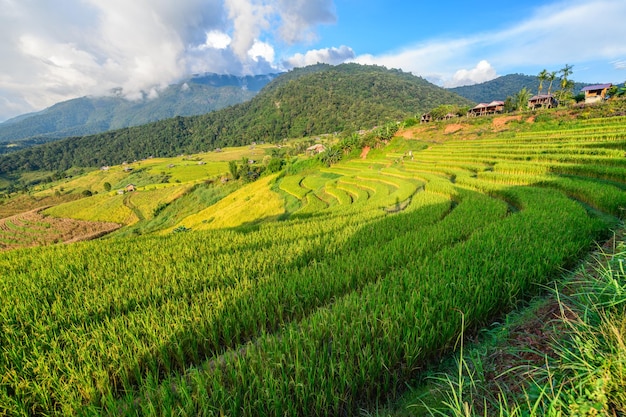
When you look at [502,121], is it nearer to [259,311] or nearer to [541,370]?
[541,370]

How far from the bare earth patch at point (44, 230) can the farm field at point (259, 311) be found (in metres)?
52.9

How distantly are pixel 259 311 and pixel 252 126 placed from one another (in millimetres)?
181654

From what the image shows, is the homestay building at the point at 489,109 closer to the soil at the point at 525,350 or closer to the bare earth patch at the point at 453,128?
the bare earth patch at the point at 453,128

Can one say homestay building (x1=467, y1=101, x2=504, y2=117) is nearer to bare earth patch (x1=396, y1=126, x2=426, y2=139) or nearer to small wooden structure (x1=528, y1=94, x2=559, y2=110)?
small wooden structure (x1=528, y1=94, x2=559, y2=110)

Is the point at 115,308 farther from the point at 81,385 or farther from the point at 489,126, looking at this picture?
the point at 489,126

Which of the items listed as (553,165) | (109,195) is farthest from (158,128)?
(553,165)

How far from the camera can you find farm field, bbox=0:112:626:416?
245 cm

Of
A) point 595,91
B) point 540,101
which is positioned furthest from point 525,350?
point 540,101

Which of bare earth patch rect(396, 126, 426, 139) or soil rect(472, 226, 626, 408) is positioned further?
bare earth patch rect(396, 126, 426, 139)

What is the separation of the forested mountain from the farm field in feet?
419

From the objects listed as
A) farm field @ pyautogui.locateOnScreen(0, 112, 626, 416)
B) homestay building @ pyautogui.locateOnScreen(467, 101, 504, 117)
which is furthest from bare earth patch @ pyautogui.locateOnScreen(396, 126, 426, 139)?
farm field @ pyautogui.locateOnScreen(0, 112, 626, 416)

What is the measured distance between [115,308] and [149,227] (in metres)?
51.3

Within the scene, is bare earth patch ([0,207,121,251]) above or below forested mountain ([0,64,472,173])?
below

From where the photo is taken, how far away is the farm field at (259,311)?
2.45 meters
